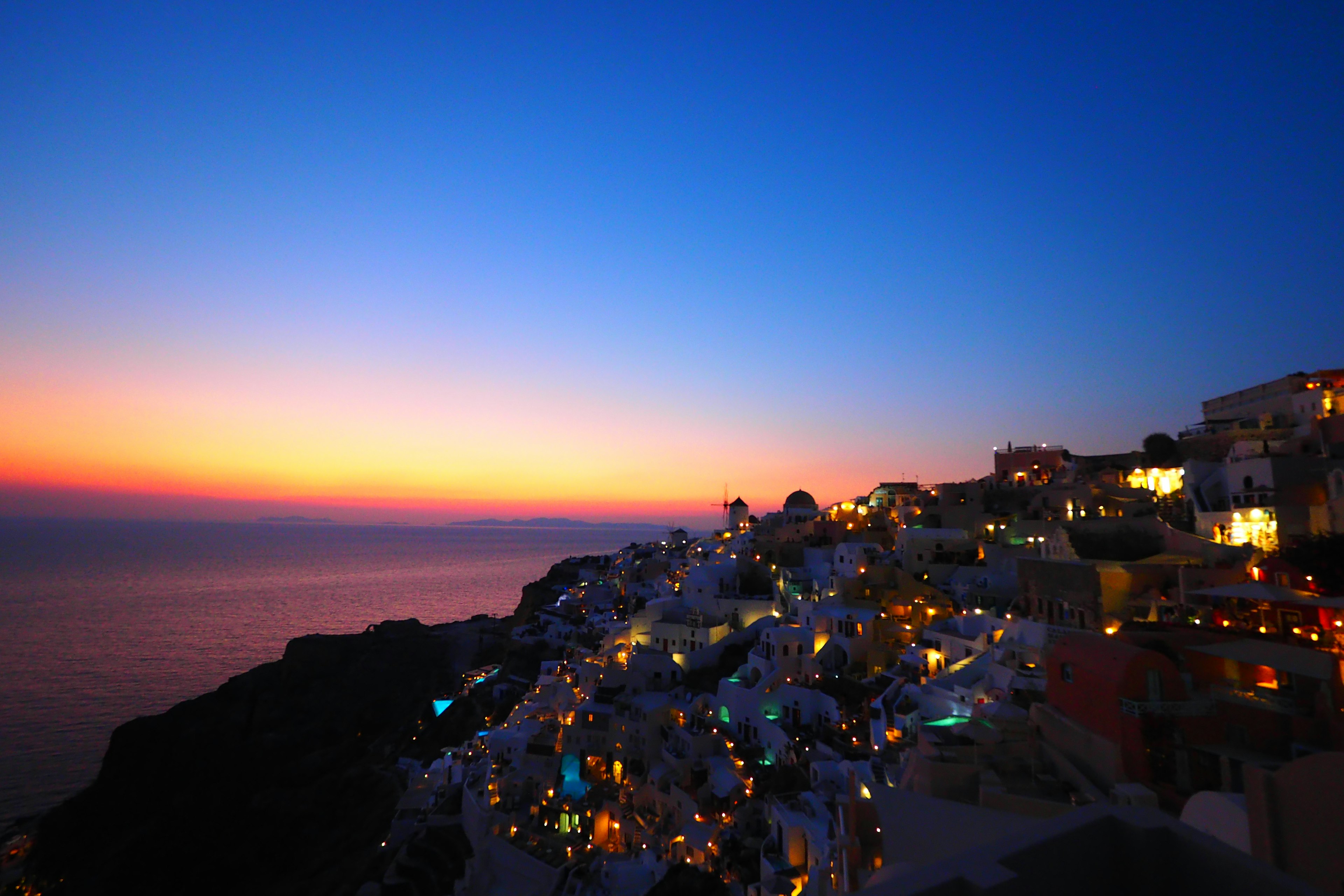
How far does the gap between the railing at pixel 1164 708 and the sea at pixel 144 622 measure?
46185 millimetres

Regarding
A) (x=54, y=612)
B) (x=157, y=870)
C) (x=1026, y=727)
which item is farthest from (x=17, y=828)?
(x=54, y=612)

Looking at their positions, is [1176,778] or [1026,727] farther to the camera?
[1026,727]

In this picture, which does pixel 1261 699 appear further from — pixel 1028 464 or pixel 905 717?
pixel 1028 464

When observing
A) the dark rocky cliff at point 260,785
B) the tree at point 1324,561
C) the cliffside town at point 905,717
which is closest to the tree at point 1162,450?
the cliffside town at point 905,717

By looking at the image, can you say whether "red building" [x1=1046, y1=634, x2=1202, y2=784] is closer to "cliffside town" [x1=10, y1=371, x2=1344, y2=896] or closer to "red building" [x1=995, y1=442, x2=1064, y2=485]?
"cliffside town" [x1=10, y1=371, x2=1344, y2=896]

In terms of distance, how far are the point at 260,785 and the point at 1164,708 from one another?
42.8m

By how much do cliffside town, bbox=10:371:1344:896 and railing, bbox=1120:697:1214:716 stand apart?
0.13ft

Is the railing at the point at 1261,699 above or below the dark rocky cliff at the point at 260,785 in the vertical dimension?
above

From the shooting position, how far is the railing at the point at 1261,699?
12.0m

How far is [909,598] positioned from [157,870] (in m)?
38.1

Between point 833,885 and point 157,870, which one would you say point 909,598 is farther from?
point 157,870

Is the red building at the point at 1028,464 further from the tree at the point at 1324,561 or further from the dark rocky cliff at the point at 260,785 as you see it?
the dark rocky cliff at the point at 260,785

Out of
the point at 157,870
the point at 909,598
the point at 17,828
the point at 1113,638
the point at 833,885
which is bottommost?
the point at 157,870

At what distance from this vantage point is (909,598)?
98.6 ft
